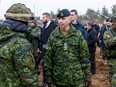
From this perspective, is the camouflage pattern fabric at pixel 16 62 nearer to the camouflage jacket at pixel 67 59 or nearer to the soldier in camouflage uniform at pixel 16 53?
the soldier in camouflage uniform at pixel 16 53

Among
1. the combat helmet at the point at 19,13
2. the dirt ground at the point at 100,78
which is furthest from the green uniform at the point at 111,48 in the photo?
the dirt ground at the point at 100,78

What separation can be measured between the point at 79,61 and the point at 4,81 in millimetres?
1516

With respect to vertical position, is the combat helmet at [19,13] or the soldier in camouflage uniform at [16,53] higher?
the combat helmet at [19,13]

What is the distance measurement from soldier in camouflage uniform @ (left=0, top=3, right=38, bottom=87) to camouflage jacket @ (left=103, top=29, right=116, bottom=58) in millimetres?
2333

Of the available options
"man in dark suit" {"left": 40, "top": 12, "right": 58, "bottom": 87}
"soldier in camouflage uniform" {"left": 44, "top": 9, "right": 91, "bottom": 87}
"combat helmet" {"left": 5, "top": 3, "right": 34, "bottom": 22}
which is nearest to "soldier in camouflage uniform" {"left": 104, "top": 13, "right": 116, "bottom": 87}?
"soldier in camouflage uniform" {"left": 44, "top": 9, "right": 91, "bottom": 87}

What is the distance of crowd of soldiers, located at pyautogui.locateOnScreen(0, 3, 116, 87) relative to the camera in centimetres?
375

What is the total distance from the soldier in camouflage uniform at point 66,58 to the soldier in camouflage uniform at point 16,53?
1157 mm

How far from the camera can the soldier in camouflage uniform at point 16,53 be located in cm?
373

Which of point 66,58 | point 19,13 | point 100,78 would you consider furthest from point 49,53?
point 100,78

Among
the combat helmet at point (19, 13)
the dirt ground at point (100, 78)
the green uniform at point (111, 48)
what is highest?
the combat helmet at point (19, 13)

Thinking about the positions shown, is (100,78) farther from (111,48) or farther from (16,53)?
(16,53)

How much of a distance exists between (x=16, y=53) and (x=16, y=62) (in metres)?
0.10

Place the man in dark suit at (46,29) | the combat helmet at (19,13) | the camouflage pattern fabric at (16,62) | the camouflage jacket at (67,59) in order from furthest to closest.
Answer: the man in dark suit at (46,29) < the camouflage jacket at (67,59) < the combat helmet at (19,13) < the camouflage pattern fabric at (16,62)

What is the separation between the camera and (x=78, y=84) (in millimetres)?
4984
